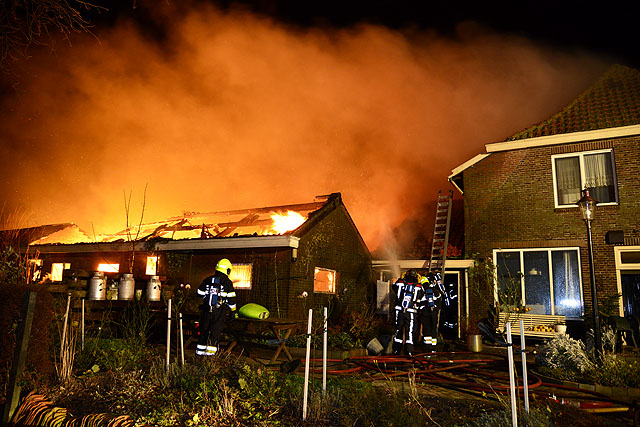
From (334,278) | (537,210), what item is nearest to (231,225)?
(334,278)

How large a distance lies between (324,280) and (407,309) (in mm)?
3802

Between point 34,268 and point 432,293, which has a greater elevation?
point 34,268

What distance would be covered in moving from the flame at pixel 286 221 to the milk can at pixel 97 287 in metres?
4.43

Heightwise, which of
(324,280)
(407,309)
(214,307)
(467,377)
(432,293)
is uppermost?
(324,280)

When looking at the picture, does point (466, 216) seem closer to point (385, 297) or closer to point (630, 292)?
point (385, 297)

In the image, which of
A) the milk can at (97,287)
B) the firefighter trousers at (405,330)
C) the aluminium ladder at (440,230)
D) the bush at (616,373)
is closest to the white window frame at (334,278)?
the aluminium ladder at (440,230)

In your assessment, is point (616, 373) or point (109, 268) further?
point (109, 268)

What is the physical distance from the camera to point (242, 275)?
11492mm

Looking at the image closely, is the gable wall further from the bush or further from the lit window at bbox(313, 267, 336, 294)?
the bush

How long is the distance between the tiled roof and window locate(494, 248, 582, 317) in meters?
3.42

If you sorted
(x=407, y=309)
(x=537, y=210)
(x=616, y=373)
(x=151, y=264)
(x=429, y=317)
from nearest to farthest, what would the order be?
1. (x=616, y=373)
2. (x=407, y=309)
3. (x=429, y=317)
4. (x=537, y=210)
5. (x=151, y=264)

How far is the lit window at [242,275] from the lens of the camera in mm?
11391

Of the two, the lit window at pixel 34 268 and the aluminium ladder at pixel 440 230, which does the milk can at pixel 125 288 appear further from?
the aluminium ladder at pixel 440 230

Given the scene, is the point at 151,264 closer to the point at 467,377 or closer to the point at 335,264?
the point at 335,264
